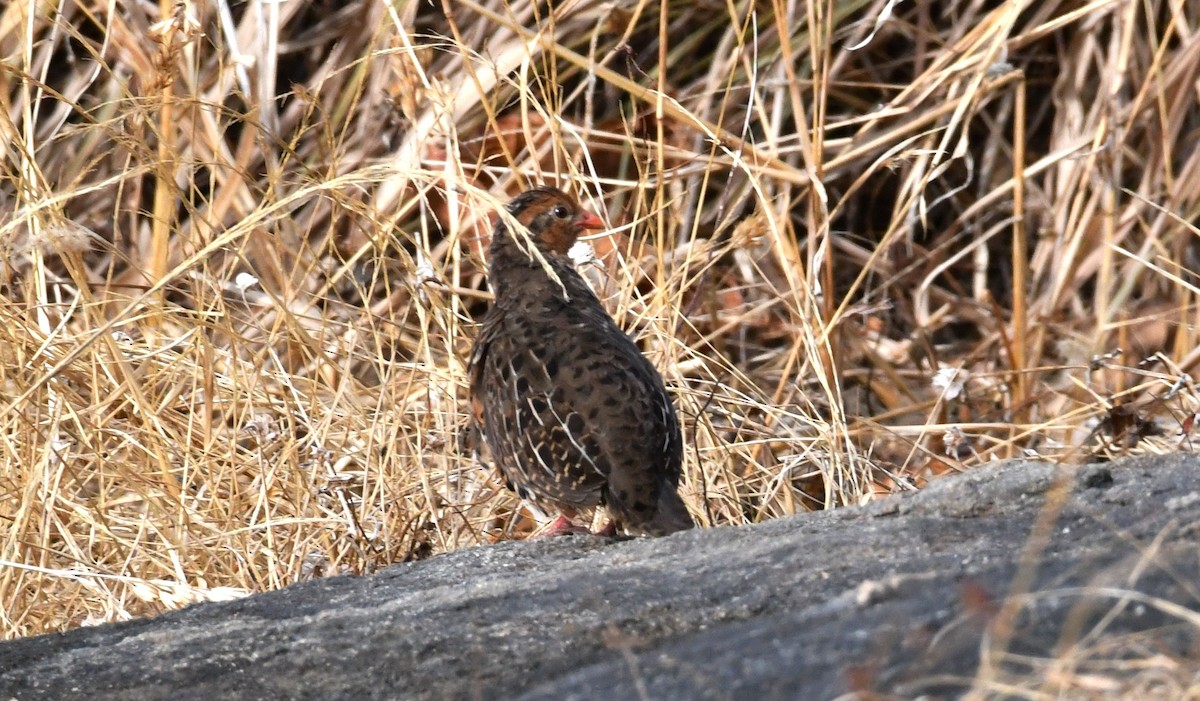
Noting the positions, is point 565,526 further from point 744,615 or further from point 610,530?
point 744,615

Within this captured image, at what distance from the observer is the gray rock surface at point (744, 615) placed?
6.56 ft

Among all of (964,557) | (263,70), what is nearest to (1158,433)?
(964,557)

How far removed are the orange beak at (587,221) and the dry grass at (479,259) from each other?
115 millimetres

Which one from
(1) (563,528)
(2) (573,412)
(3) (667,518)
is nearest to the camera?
(3) (667,518)

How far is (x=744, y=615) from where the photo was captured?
259 cm

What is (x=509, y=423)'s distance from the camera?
4.07 meters

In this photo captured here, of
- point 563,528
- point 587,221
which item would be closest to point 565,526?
point 563,528

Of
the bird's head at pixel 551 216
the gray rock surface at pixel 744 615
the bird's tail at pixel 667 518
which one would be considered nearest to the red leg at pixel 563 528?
the bird's tail at pixel 667 518

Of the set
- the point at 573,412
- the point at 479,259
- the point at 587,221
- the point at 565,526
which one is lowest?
the point at 565,526

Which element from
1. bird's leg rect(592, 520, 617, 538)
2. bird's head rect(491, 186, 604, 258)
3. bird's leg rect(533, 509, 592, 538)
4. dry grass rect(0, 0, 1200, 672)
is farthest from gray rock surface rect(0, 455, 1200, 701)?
bird's head rect(491, 186, 604, 258)

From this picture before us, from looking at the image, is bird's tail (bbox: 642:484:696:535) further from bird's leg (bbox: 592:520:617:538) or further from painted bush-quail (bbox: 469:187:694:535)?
bird's leg (bbox: 592:520:617:538)

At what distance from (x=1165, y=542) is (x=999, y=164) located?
5.23 metres

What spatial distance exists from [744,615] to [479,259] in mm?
2882

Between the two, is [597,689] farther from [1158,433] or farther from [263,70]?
[263,70]
